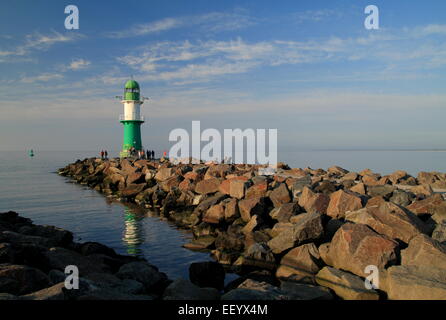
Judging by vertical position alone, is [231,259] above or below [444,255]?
below

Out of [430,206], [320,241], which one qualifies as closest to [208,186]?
[320,241]

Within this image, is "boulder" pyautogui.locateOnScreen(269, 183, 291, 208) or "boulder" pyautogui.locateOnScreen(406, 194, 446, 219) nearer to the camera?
"boulder" pyautogui.locateOnScreen(406, 194, 446, 219)

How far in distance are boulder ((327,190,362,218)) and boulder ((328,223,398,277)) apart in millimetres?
2504

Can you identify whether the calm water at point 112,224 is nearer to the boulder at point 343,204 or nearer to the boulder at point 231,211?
the boulder at point 231,211

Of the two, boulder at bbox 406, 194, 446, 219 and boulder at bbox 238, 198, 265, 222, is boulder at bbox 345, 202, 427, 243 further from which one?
boulder at bbox 238, 198, 265, 222

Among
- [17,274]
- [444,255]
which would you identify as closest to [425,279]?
[444,255]

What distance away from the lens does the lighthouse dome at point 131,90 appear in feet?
125

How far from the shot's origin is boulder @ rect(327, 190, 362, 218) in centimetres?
1016

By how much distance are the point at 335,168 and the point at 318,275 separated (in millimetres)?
15741

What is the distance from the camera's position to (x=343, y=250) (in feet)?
24.4

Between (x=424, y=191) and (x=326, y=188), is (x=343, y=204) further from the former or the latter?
(x=424, y=191)

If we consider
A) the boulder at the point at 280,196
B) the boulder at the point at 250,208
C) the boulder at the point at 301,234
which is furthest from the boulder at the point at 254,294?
the boulder at the point at 280,196

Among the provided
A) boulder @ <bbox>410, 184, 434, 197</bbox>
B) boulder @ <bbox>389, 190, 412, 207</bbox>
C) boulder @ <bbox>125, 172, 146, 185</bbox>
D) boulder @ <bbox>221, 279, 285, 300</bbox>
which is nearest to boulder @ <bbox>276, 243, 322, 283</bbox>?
boulder @ <bbox>221, 279, 285, 300</bbox>
